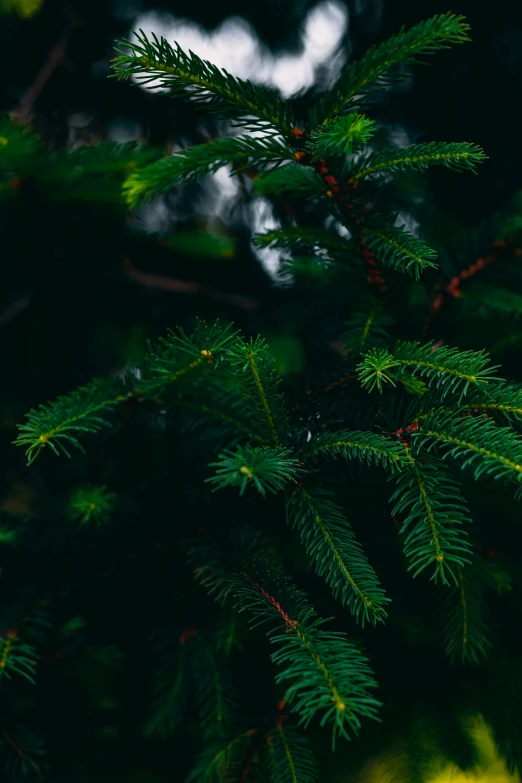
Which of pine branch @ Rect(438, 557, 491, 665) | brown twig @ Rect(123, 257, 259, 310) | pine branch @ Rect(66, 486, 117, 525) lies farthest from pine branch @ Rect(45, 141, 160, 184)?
pine branch @ Rect(438, 557, 491, 665)

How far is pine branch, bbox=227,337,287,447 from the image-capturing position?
0.51 meters

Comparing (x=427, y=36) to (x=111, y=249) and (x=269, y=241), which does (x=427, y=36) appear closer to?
(x=269, y=241)

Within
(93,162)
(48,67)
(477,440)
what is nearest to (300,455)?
(477,440)

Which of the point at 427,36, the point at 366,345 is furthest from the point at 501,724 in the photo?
the point at 427,36

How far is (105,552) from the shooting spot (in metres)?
0.72

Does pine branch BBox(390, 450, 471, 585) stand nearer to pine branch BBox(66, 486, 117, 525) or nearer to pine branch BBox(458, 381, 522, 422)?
pine branch BBox(458, 381, 522, 422)

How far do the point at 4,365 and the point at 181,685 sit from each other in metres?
0.64

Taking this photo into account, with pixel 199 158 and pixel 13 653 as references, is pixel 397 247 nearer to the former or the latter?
pixel 199 158

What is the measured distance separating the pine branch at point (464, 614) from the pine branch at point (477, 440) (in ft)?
0.58

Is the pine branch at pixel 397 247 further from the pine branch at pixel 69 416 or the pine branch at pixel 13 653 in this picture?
the pine branch at pixel 13 653

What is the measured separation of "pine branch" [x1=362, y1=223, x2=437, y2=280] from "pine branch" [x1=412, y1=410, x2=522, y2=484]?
0.15 metres

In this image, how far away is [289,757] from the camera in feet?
1.84

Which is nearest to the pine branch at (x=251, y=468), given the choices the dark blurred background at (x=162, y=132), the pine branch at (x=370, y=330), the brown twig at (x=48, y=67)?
the pine branch at (x=370, y=330)

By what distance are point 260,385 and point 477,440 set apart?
20 cm
